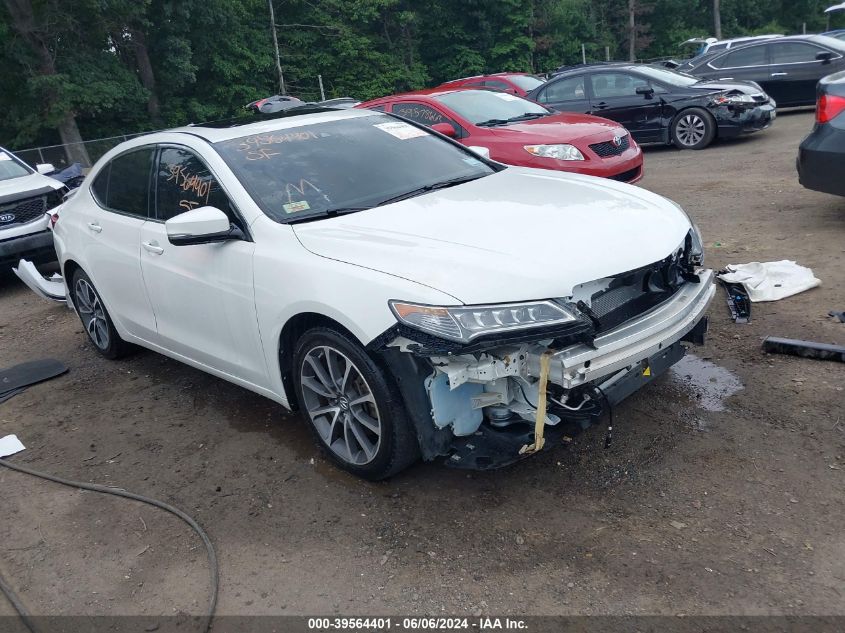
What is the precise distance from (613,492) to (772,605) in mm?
875

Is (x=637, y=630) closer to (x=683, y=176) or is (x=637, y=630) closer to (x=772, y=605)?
(x=772, y=605)

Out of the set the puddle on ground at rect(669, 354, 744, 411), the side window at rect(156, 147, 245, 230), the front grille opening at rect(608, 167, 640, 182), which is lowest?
the puddle on ground at rect(669, 354, 744, 411)

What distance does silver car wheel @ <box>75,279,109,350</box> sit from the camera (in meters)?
5.59

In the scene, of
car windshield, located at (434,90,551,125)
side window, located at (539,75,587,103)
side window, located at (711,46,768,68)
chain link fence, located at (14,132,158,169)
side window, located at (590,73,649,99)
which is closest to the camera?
car windshield, located at (434,90,551,125)

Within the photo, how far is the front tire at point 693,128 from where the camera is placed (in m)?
11.8

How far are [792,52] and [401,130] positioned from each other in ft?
38.2

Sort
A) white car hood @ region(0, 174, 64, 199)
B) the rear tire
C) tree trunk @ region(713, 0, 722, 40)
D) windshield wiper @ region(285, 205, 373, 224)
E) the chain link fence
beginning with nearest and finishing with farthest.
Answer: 1. windshield wiper @ region(285, 205, 373, 224)
2. the rear tire
3. white car hood @ region(0, 174, 64, 199)
4. the chain link fence
5. tree trunk @ region(713, 0, 722, 40)

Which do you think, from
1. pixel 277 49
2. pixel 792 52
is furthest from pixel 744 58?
pixel 277 49

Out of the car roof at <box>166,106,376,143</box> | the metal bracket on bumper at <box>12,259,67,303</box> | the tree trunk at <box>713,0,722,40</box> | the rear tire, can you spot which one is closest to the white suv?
the metal bracket on bumper at <box>12,259,67,303</box>

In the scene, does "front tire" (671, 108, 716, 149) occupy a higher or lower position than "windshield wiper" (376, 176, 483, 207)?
lower

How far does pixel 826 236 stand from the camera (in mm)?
6383

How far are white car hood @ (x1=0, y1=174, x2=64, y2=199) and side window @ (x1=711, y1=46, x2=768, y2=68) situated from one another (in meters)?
11.8

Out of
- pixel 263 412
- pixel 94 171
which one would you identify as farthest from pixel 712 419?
pixel 94 171

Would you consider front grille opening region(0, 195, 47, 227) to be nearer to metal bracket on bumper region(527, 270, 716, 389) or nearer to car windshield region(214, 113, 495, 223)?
car windshield region(214, 113, 495, 223)
